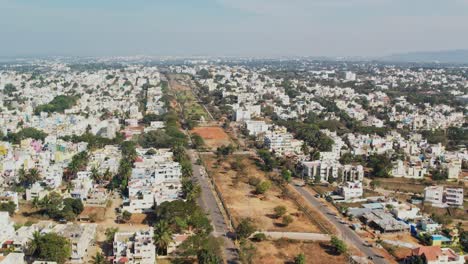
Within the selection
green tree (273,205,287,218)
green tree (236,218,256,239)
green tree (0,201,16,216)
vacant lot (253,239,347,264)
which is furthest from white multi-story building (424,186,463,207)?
green tree (0,201,16,216)

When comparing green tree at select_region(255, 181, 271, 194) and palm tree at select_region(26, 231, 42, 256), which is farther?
green tree at select_region(255, 181, 271, 194)

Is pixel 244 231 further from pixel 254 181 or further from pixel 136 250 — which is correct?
pixel 254 181

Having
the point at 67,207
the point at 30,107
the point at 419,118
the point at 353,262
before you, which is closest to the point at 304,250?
the point at 353,262

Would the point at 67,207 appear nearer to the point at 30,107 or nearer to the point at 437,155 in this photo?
the point at 437,155

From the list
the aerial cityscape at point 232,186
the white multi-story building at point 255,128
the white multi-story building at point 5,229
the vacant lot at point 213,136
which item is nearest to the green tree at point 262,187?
the aerial cityscape at point 232,186

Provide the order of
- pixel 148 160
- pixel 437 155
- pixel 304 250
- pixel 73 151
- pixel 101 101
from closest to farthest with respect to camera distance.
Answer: pixel 304 250 → pixel 148 160 → pixel 73 151 → pixel 437 155 → pixel 101 101

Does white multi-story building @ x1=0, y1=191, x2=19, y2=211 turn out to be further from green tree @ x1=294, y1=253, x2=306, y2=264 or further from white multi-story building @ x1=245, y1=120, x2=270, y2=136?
white multi-story building @ x1=245, y1=120, x2=270, y2=136

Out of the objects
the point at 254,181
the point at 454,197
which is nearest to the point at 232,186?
the point at 254,181
